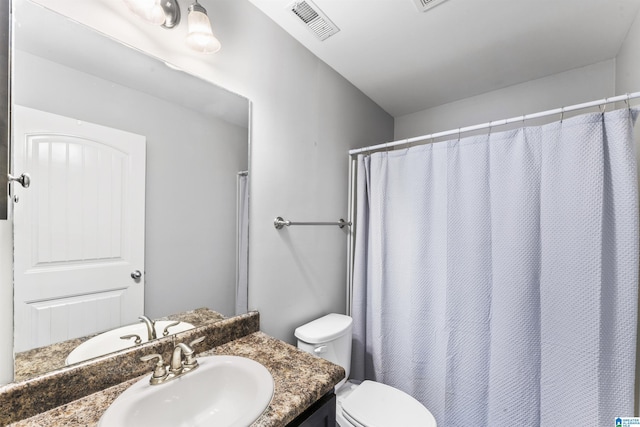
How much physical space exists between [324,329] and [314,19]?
1.63 meters

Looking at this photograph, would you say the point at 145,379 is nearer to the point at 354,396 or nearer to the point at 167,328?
the point at 167,328

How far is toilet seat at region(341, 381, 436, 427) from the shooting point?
3.92 feet

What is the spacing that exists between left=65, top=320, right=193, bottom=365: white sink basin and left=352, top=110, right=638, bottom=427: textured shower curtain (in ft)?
4.04

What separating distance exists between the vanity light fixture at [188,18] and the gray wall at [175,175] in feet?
0.80

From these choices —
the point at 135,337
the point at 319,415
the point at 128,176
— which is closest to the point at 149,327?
the point at 135,337

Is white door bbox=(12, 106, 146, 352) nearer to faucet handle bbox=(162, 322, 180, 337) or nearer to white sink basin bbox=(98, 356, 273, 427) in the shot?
faucet handle bbox=(162, 322, 180, 337)

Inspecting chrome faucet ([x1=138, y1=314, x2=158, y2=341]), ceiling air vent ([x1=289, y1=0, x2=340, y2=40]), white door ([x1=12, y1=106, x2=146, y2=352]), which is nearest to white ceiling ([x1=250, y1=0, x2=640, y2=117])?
ceiling air vent ([x1=289, y1=0, x2=340, y2=40])

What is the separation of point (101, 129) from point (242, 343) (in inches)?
37.1

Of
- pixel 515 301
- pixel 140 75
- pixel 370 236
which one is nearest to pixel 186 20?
pixel 140 75

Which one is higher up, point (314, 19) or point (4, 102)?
point (314, 19)

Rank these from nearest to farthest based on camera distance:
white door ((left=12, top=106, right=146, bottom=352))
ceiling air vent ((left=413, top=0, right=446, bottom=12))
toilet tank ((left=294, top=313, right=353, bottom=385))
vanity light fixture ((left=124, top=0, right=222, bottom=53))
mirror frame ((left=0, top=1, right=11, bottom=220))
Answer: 1. mirror frame ((left=0, top=1, right=11, bottom=220))
2. white door ((left=12, top=106, right=146, bottom=352))
3. vanity light fixture ((left=124, top=0, right=222, bottom=53))
4. ceiling air vent ((left=413, top=0, right=446, bottom=12))
5. toilet tank ((left=294, top=313, right=353, bottom=385))

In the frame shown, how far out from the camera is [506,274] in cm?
130

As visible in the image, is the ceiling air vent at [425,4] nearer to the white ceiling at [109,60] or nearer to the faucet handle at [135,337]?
the white ceiling at [109,60]

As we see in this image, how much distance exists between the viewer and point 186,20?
1.00 m
